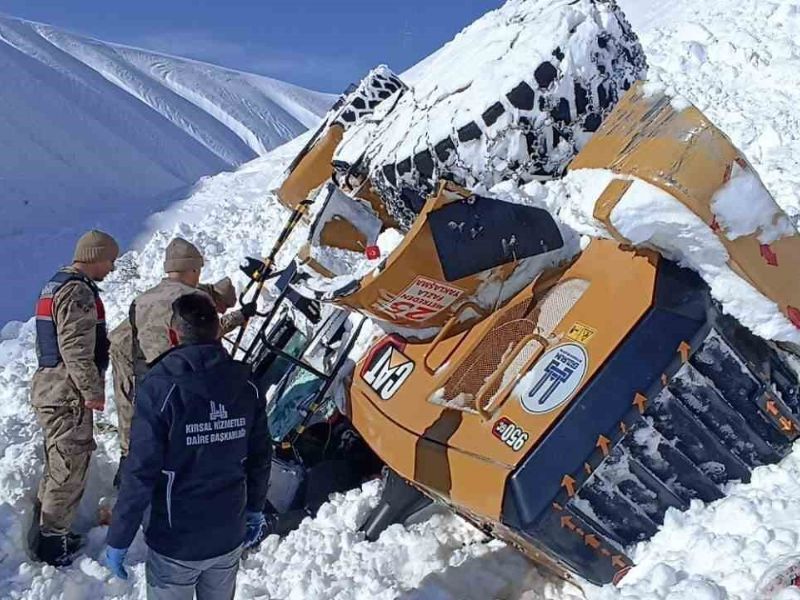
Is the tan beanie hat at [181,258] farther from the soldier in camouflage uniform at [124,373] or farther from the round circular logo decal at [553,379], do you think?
the round circular logo decal at [553,379]

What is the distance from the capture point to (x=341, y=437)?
4.96m

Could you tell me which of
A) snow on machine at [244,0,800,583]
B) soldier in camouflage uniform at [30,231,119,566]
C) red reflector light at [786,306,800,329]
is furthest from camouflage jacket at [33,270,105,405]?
red reflector light at [786,306,800,329]

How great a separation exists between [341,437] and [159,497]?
1788mm

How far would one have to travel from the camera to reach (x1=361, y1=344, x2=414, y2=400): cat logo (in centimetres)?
396

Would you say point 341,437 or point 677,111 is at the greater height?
point 677,111

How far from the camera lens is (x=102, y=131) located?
29312 mm

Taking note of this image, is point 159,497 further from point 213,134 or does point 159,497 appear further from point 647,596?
point 213,134

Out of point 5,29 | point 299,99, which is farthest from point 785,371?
point 299,99

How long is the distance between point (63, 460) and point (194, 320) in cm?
182

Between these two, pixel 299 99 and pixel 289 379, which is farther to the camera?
pixel 299 99

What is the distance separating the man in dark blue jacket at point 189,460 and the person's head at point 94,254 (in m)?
1.52

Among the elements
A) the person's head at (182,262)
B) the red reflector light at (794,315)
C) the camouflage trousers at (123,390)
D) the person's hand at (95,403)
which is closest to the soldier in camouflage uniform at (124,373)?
the camouflage trousers at (123,390)

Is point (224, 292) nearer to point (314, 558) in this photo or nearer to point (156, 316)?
point (156, 316)

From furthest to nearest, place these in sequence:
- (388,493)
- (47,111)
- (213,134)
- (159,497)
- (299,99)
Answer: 1. (299,99)
2. (213,134)
3. (47,111)
4. (388,493)
5. (159,497)
